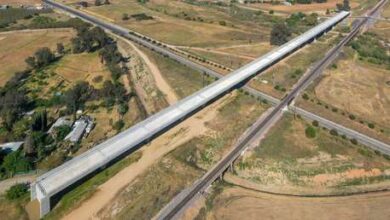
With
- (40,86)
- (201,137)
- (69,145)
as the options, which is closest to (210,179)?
(201,137)

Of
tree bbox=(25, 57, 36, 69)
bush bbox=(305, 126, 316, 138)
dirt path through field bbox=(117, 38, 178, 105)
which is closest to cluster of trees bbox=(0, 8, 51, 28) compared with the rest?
tree bbox=(25, 57, 36, 69)

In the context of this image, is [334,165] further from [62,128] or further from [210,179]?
[62,128]

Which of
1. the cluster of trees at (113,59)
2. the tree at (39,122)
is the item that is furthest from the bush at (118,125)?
the cluster of trees at (113,59)

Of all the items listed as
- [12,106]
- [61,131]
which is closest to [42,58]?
[12,106]

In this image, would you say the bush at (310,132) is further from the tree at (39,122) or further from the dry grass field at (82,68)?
the tree at (39,122)

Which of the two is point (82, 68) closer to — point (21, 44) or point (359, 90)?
point (21, 44)

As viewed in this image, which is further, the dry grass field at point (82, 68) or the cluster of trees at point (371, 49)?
the cluster of trees at point (371, 49)
